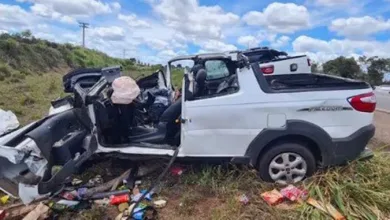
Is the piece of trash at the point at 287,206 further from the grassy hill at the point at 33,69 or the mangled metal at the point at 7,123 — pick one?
the grassy hill at the point at 33,69

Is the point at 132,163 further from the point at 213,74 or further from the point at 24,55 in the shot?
the point at 24,55

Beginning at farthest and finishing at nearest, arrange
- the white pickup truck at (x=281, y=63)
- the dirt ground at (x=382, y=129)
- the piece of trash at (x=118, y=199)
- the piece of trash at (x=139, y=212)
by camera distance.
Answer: the white pickup truck at (x=281, y=63) → the dirt ground at (x=382, y=129) → the piece of trash at (x=118, y=199) → the piece of trash at (x=139, y=212)

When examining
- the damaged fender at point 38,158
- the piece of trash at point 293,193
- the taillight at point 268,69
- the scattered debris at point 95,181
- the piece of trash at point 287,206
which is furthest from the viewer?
the taillight at point 268,69

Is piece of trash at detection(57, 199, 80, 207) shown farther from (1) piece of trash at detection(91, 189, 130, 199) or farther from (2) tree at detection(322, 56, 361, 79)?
(2) tree at detection(322, 56, 361, 79)

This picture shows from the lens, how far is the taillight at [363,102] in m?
4.27

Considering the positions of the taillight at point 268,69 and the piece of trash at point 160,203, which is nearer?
the piece of trash at point 160,203

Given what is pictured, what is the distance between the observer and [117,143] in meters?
4.73

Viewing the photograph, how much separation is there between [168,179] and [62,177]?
1428mm

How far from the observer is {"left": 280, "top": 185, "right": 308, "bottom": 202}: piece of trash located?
159 inches

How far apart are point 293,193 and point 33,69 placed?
88.1 ft

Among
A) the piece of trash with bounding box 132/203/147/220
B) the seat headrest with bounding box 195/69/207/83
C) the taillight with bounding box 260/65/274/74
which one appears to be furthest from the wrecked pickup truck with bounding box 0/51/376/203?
the taillight with bounding box 260/65/274/74

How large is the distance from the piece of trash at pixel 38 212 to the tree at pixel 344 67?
25726mm

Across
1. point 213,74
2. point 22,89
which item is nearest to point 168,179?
point 213,74

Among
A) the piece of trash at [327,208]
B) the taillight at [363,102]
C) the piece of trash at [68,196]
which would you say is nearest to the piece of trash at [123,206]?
the piece of trash at [68,196]
